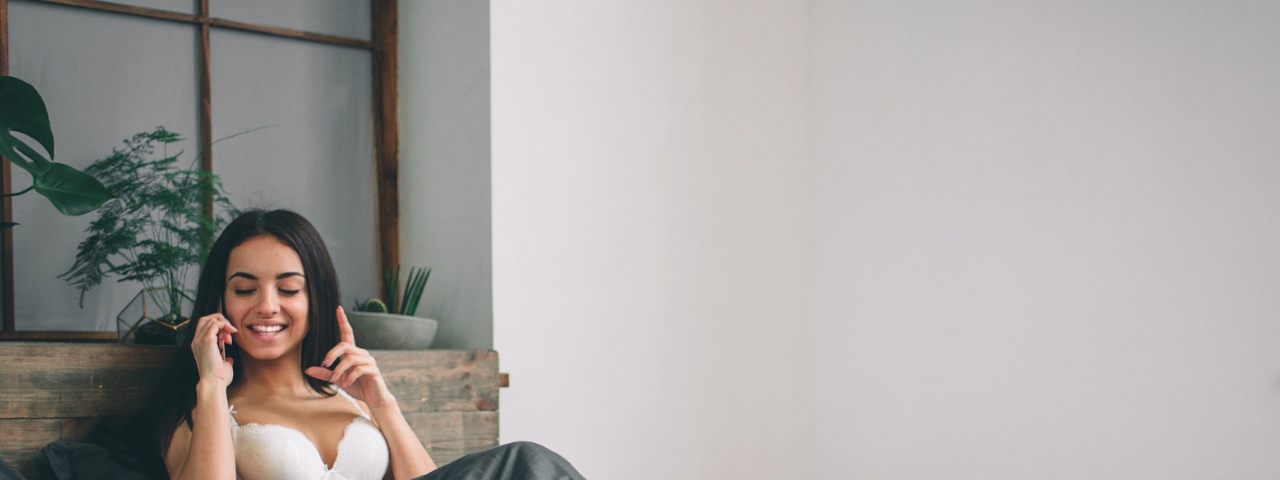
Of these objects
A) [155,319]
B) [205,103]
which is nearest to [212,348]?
[155,319]

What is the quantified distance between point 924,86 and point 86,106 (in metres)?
2.21

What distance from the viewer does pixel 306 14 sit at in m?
2.60

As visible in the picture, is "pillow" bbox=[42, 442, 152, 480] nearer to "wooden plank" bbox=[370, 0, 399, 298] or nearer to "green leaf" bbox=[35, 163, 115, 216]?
"green leaf" bbox=[35, 163, 115, 216]

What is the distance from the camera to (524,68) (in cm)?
248

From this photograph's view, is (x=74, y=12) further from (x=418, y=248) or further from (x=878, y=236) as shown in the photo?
(x=878, y=236)

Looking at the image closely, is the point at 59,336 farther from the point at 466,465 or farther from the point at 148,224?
the point at 466,465

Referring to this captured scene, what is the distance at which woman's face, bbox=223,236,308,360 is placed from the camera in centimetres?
181

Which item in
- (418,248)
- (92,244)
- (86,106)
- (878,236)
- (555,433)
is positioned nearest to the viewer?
(92,244)

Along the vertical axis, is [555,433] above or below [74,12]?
below

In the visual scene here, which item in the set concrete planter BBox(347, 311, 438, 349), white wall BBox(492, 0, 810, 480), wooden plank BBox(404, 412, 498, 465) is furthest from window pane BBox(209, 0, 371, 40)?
wooden plank BBox(404, 412, 498, 465)

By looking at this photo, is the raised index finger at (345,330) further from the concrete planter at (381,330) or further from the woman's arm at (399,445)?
the concrete planter at (381,330)

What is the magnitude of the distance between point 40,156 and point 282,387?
61 centimetres

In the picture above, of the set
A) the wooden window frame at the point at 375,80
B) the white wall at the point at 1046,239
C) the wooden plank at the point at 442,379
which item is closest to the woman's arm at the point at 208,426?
the wooden plank at the point at 442,379

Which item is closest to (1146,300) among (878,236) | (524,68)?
(878,236)
